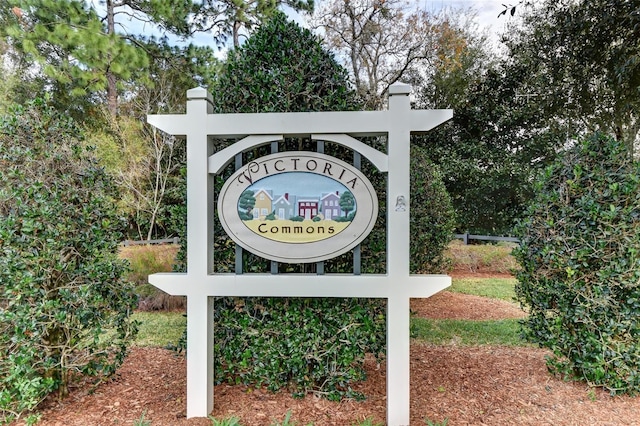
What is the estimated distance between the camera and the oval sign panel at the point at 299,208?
85.3 inches

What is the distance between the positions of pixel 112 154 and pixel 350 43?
7727mm

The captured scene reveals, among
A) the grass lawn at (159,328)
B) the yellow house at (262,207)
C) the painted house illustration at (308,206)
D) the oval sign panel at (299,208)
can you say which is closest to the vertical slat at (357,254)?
the oval sign panel at (299,208)

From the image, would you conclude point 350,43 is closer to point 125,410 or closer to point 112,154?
point 112,154

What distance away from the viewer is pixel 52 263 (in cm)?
211

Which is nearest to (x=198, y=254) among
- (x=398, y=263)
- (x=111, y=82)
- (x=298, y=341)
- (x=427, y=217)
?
(x=298, y=341)

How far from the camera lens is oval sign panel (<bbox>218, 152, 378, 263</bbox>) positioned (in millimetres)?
2166

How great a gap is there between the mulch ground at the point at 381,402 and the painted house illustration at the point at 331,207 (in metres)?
1.26

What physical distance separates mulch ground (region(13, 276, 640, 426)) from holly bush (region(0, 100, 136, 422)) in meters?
0.24

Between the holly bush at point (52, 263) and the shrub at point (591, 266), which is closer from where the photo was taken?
the holly bush at point (52, 263)

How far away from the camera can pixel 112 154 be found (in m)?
9.68

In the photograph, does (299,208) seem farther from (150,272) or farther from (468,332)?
(150,272)

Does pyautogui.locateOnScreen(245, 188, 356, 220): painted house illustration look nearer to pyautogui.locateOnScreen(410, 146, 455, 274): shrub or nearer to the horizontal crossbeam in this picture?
the horizontal crossbeam

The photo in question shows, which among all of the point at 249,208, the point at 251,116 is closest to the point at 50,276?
the point at 249,208

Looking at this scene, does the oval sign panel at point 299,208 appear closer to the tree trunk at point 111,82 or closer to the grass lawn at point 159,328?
the grass lawn at point 159,328
